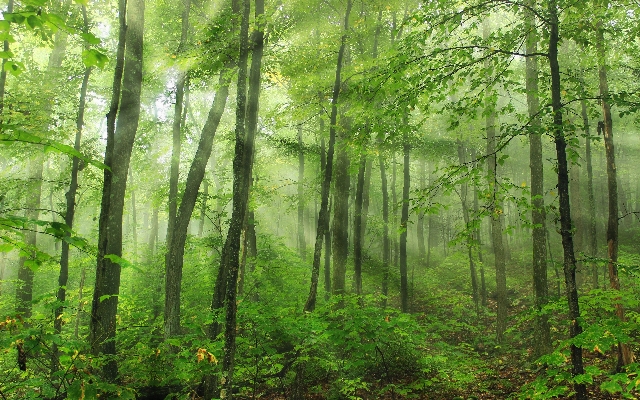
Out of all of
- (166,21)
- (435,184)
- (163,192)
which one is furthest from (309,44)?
(435,184)

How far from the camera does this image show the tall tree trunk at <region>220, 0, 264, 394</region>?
6.01 meters

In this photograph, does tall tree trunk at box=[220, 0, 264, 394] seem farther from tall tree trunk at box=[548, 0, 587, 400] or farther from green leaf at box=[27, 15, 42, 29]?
tall tree trunk at box=[548, 0, 587, 400]

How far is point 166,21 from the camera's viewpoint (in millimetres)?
14406

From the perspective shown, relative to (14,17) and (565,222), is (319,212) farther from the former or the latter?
(14,17)

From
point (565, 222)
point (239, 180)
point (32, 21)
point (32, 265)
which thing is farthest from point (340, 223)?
point (32, 21)

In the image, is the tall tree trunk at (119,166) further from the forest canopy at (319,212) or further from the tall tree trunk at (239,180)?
the tall tree trunk at (239,180)

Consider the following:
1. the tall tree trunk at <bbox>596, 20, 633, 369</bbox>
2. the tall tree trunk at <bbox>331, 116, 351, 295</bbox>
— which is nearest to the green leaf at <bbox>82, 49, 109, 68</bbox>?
the tall tree trunk at <bbox>596, 20, 633, 369</bbox>

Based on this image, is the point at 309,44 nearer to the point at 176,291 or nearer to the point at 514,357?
the point at 176,291

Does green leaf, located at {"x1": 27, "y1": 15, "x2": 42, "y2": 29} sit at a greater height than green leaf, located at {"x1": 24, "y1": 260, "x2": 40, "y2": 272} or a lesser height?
greater

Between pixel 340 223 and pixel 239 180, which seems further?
pixel 340 223

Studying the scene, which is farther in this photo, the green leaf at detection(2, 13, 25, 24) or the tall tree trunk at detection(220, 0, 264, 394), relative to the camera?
the tall tree trunk at detection(220, 0, 264, 394)

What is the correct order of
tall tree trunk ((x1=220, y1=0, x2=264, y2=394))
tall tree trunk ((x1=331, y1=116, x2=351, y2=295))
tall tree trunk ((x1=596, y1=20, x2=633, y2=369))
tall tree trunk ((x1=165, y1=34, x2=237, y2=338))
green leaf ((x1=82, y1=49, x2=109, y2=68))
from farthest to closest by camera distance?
tall tree trunk ((x1=331, y1=116, x2=351, y2=295)), tall tree trunk ((x1=165, y1=34, x2=237, y2=338)), tall tree trunk ((x1=596, y1=20, x2=633, y2=369)), tall tree trunk ((x1=220, y1=0, x2=264, y2=394)), green leaf ((x1=82, y1=49, x2=109, y2=68))

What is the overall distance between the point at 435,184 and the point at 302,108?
7219 mm

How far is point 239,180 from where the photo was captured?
660 centimetres
